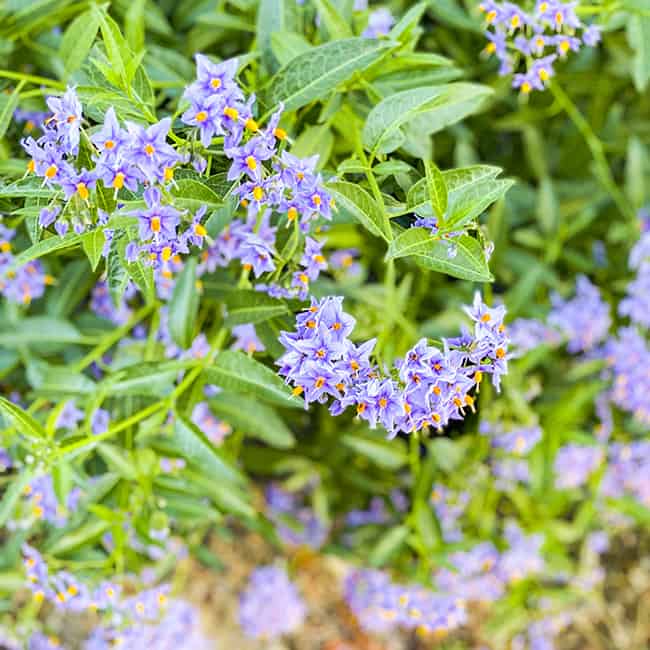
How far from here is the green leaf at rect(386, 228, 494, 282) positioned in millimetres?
911

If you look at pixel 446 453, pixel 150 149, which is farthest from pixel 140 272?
pixel 446 453

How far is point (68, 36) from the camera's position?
3.91ft

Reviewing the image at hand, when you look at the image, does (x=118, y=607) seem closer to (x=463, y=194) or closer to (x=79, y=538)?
(x=79, y=538)

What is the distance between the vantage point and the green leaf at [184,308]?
1209 mm

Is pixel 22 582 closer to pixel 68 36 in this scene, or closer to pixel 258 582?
pixel 258 582

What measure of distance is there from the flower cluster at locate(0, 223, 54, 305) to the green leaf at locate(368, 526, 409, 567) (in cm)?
80

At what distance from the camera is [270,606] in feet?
6.43

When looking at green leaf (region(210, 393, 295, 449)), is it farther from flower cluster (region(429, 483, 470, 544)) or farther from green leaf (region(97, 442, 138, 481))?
flower cluster (region(429, 483, 470, 544))

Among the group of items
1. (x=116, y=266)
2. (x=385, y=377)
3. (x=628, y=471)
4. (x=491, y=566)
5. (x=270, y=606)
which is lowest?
(x=270, y=606)

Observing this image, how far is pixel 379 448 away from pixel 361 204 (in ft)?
A: 2.32

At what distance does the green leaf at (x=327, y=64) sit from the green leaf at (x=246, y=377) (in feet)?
1.05

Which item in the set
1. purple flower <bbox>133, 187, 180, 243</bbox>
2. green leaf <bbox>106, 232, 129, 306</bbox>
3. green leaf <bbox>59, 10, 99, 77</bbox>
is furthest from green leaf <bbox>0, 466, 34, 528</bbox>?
green leaf <bbox>59, 10, 99, 77</bbox>

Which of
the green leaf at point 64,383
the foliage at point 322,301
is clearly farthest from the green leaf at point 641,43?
the green leaf at point 64,383

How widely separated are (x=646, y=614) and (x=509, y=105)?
4.60 feet
